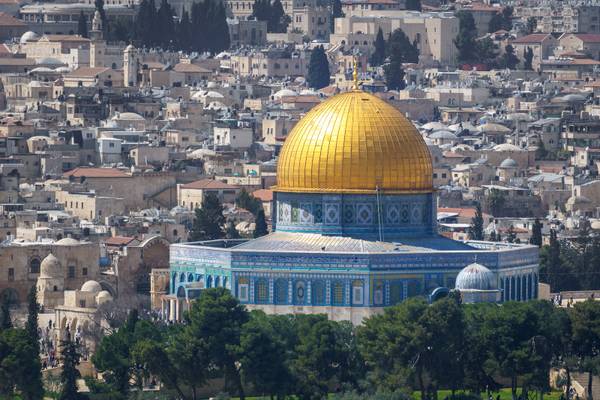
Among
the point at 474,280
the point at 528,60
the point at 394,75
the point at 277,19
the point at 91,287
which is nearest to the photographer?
the point at 474,280

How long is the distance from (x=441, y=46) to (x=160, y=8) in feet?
40.7

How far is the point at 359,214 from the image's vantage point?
88.7m

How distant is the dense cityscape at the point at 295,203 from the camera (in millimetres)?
80938

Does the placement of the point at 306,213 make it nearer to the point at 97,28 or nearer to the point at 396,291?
the point at 396,291

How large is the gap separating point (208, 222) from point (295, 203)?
1444 cm

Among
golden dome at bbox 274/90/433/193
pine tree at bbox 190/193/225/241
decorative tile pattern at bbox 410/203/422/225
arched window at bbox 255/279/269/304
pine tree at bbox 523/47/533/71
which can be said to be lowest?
pine tree at bbox 523/47/533/71

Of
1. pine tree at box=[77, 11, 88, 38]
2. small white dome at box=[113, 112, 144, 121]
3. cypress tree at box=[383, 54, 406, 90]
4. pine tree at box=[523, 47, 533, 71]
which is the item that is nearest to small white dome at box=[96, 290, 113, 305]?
small white dome at box=[113, 112, 144, 121]

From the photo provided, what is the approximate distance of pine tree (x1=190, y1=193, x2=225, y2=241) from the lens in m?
103

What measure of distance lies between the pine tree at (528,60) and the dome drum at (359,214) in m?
74.0

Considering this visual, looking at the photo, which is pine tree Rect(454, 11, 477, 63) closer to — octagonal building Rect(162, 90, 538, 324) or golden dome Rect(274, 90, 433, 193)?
octagonal building Rect(162, 90, 538, 324)

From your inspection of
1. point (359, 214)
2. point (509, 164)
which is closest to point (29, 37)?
point (509, 164)

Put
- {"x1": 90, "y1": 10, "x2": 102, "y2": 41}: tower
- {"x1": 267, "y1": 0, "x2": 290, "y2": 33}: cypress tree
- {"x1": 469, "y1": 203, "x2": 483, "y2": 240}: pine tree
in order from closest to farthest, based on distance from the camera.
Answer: {"x1": 469, "y1": 203, "x2": 483, "y2": 240}: pine tree, {"x1": 90, "y1": 10, "x2": 102, "y2": 41}: tower, {"x1": 267, "y1": 0, "x2": 290, "y2": 33}: cypress tree

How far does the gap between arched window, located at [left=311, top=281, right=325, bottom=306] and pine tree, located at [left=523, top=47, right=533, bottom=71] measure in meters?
76.4

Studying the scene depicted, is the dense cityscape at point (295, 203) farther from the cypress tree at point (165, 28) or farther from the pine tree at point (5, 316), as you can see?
the pine tree at point (5, 316)
